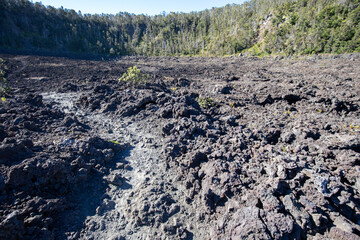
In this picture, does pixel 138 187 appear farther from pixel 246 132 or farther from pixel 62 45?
pixel 62 45

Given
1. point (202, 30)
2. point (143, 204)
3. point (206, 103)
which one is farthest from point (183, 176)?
point (202, 30)

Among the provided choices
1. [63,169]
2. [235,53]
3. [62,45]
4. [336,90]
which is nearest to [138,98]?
[63,169]

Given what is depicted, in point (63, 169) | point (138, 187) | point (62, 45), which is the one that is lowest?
point (138, 187)

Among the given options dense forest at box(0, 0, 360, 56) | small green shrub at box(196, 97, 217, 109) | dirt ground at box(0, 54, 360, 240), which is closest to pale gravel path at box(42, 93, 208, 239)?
dirt ground at box(0, 54, 360, 240)

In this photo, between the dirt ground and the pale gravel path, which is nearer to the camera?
the dirt ground

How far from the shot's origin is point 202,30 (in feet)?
304

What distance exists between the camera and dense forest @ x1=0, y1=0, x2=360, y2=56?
40.8 meters

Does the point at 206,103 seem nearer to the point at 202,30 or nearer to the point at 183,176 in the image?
the point at 183,176

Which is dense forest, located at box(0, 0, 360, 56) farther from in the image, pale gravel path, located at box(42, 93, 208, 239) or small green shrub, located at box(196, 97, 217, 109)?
pale gravel path, located at box(42, 93, 208, 239)

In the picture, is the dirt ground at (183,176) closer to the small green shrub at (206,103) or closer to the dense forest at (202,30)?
the small green shrub at (206,103)

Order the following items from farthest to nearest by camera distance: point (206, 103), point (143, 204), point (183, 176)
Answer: point (206, 103), point (183, 176), point (143, 204)

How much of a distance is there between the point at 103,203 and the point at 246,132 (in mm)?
6680

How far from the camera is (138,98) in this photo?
13914mm

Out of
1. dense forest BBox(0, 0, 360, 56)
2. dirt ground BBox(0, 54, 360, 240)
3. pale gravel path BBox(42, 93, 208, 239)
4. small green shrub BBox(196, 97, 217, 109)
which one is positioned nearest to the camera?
dirt ground BBox(0, 54, 360, 240)
